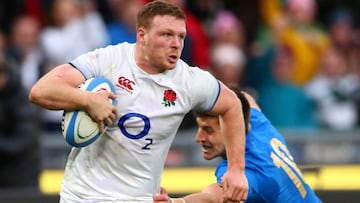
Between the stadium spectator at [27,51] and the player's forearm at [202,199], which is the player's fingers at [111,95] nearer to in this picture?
the player's forearm at [202,199]

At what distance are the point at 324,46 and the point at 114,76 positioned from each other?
6494mm

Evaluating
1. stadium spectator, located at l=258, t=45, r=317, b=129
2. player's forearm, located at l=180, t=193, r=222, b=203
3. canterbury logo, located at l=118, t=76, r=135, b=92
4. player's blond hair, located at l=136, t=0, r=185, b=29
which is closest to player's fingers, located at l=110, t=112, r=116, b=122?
canterbury logo, located at l=118, t=76, r=135, b=92

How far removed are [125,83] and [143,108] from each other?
0.18 metres

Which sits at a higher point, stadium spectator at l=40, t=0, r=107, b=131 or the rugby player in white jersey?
stadium spectator at l=40, t=0, r=107, b=131

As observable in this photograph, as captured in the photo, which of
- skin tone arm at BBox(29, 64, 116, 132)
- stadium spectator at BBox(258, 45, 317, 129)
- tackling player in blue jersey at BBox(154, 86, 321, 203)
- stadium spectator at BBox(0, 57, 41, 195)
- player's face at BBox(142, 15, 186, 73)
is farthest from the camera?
stadium spectator at BBox(258, 45, 317, 129)

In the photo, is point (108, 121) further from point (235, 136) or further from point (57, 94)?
point (235, 136)

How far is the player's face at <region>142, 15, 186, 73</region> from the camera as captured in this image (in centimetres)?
743

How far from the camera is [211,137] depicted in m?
8.30

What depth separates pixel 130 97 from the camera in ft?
24.6

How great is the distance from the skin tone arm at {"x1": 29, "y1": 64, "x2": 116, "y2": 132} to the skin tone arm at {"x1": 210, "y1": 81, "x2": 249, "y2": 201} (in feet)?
2.61

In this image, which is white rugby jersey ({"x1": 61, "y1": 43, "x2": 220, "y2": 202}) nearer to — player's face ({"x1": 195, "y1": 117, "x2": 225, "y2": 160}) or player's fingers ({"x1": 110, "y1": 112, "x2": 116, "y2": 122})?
player's fingers ({"x1": 110, "y1": 112, "x2": 116, "y2": 122})

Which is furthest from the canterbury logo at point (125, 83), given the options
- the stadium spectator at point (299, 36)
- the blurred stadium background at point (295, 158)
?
the stadium spectator at point (299, 36)

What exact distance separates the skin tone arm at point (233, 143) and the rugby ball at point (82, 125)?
80 cm

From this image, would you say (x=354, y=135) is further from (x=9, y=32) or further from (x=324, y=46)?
(x=9, y=32)
